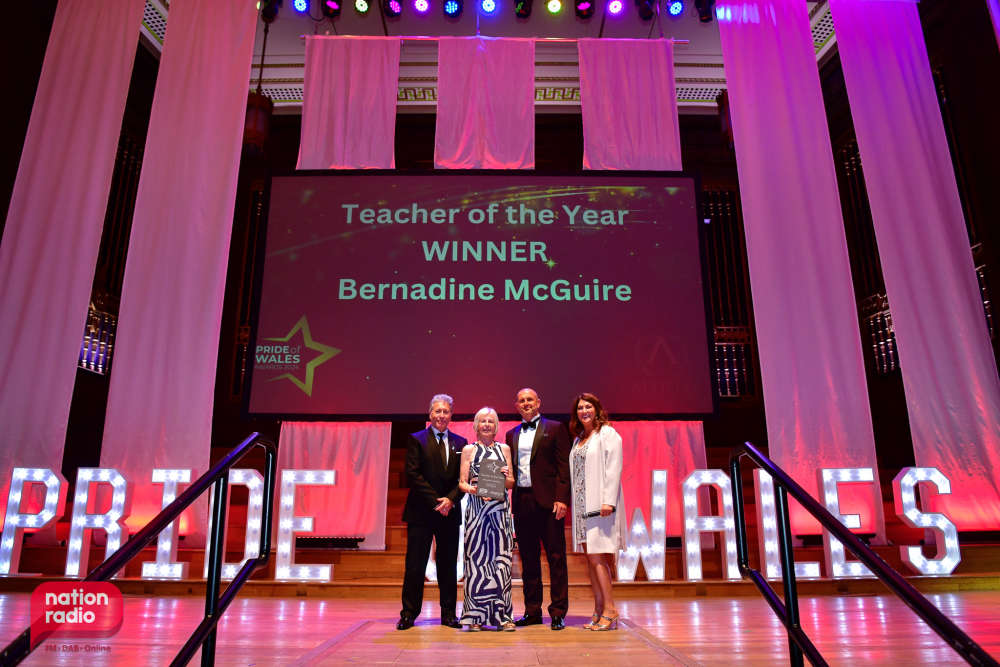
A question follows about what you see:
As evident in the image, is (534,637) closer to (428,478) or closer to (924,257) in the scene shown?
(428,478)

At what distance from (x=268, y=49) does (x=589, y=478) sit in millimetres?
8042

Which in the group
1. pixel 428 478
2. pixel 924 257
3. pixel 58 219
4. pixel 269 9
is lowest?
pixel 428 478

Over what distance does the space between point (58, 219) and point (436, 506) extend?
212 inches

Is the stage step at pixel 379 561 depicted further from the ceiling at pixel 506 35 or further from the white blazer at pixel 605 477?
the ceiling at pixel 506 35

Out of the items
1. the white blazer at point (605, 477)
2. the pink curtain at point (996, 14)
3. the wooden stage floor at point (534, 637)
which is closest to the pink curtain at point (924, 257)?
the pink curtain at point (996, 14)

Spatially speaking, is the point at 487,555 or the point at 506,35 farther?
the point at 506,35

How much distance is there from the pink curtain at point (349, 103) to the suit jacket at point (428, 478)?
160 inches

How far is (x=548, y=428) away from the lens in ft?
15.1

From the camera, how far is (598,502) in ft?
14.1

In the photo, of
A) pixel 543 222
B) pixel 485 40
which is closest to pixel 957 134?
pixel 543 222

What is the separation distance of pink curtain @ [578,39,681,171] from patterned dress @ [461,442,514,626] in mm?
4470

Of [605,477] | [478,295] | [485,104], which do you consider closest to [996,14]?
[485,104]

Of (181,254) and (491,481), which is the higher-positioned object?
(181,254)

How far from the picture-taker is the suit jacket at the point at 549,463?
4477mm
